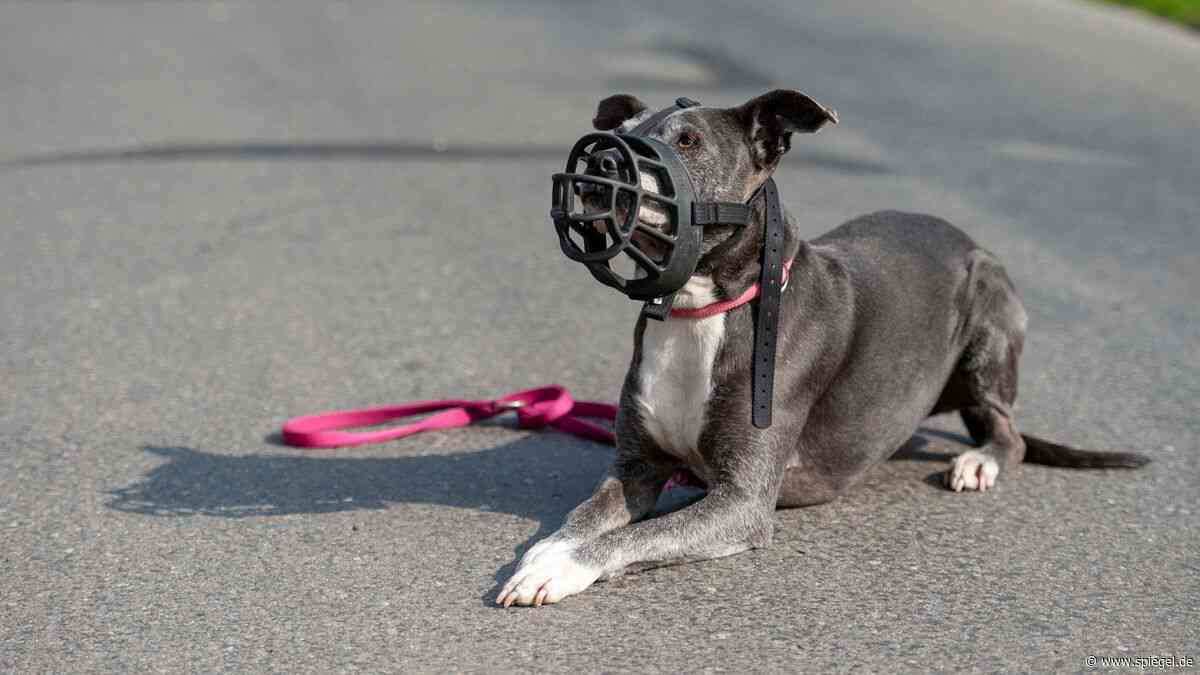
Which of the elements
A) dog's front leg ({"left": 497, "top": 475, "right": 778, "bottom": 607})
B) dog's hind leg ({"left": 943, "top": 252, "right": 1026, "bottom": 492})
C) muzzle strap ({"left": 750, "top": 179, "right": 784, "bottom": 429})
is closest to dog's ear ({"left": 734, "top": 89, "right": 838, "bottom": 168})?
muzzle strap ({"left": 750, "top": 179, "right": 784, "bottom": 429})

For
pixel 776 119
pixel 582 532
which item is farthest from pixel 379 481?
pixel 776 119

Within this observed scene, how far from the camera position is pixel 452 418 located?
5.89 m

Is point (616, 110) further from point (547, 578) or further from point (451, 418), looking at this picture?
point (547, 578)

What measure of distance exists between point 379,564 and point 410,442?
1.25 metres

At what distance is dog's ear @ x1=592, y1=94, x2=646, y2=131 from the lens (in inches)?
200

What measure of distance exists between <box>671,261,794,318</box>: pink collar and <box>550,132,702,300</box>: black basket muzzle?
0.90 ft

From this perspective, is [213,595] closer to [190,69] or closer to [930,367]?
[930,367]

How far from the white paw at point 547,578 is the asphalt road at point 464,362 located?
44 mm

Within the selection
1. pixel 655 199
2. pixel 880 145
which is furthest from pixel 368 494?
pixel 880 145

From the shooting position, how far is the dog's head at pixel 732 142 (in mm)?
4520

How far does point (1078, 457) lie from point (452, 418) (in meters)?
2.33

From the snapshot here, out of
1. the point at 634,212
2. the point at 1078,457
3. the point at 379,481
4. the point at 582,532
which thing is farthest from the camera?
the point at 1078,457

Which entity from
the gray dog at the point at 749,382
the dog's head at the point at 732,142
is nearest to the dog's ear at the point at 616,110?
the gray dog at the point at 749,382

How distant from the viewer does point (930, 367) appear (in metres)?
5.38
